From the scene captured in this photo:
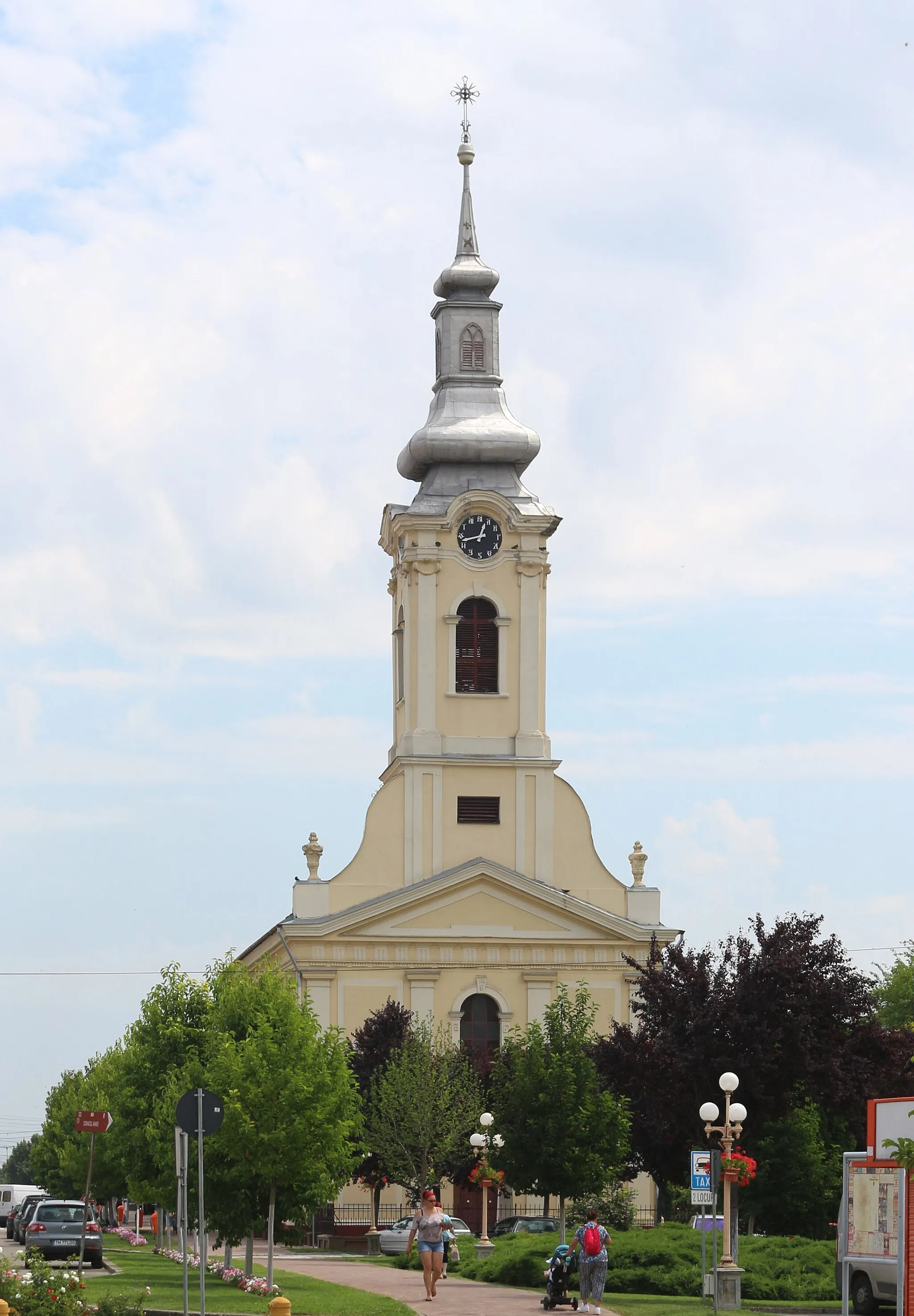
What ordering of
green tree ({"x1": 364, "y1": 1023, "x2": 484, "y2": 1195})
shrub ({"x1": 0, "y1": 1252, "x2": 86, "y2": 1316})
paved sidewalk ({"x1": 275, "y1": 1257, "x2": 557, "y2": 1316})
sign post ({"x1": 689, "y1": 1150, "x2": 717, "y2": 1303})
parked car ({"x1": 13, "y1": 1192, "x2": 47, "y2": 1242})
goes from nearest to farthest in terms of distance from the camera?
shrub ({"x1": 0, "y1": 1252, "x2": 86, "y2": 1316}), paved sidewalk ({"x1": 275, "y1": 1257, "x2": 557, "y2": 1316}), sign post ({"x1": 689, "y1": 1150, "x2": 717, "y2": 1303}), parked car ({"x1": 13, "y1": 1192, "x2": 47, "y2": 1242}), green tree ({"x1": 364, "y1": 1023, "x2": 484, "y2": 1195})

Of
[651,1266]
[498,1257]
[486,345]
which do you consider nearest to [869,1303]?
[651,1266]

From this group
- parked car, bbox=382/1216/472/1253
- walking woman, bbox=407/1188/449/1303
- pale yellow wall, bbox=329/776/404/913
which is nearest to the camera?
walking woman, bbox=407/1188/449/1303

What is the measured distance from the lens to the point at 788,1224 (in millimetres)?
51281

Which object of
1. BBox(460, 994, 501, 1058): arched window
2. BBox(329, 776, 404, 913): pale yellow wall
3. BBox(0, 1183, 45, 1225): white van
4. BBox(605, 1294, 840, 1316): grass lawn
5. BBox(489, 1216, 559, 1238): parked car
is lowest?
BBox(0, 1183, 45, 1225): white van

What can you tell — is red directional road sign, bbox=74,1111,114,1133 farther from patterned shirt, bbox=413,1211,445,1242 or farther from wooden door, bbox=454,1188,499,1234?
wooden door, bbox=454,1188,499,1234

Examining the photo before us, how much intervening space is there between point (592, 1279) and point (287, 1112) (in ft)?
20.4

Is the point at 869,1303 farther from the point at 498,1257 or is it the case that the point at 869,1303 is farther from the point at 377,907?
the point at 377,907

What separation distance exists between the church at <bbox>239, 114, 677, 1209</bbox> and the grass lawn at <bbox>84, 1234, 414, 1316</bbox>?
69.9 feet

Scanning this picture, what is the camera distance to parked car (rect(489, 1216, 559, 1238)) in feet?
179

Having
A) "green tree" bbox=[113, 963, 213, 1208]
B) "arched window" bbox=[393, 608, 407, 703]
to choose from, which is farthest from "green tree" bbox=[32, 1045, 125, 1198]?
"arched window" bbox=[393, 608, 407, 703]

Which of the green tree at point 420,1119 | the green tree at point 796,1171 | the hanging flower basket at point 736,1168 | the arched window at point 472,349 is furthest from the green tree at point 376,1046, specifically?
the hanging flower basket at point 736,1168

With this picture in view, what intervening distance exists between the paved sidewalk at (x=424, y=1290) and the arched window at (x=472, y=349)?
105 ft

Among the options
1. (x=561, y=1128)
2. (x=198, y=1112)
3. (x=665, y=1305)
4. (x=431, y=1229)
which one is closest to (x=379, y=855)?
(x=561, y=1128)

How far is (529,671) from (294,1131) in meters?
33.3
